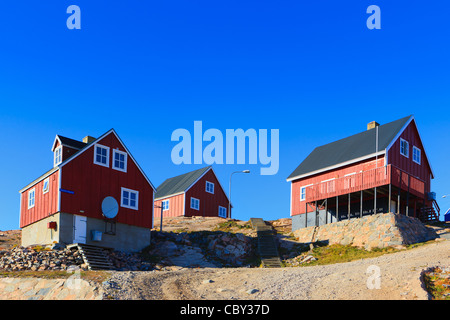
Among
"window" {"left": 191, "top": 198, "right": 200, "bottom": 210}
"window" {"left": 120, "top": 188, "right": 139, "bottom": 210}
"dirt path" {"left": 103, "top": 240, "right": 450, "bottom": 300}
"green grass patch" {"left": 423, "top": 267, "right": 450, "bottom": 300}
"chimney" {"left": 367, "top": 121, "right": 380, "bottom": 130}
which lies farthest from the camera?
"window" {"left": 191, "top": 198, "right": 200, "bottom": 210}

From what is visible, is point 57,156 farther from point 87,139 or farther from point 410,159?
point 410,159

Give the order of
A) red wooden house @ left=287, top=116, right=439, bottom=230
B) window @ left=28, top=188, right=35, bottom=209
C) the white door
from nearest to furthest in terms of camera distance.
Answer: the white door → window @ left=28, top=188, right=35, bottom=209 → red wooden house @ left=287, top=116, right=439, bottom=230

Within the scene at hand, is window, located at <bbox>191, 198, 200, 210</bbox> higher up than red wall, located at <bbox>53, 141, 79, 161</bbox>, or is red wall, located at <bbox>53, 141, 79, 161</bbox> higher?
red wall, located at <bbox>53, 141, 79, 161</bbox>

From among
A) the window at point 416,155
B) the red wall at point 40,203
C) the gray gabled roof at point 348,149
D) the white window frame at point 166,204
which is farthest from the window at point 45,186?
the window at point 416,155

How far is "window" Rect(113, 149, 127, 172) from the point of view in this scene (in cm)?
3922

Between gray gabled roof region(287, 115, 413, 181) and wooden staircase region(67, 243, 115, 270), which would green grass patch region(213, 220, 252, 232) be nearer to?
gray gabled roof region(287, 115, 413, 181)

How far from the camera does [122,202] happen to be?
3916 cm

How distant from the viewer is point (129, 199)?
39.7 m

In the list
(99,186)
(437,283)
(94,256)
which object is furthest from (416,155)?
(94,256)

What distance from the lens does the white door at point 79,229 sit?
117ft

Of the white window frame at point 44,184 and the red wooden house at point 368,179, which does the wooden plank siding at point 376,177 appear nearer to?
the red wooden house at point 368,179

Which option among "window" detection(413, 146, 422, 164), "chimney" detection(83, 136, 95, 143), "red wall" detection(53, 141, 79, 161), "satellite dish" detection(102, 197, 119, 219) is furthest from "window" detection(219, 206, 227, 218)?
"red wall" detection(53, 141, 79, 161)

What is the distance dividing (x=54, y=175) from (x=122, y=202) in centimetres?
531

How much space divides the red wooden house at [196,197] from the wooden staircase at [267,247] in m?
15.5
